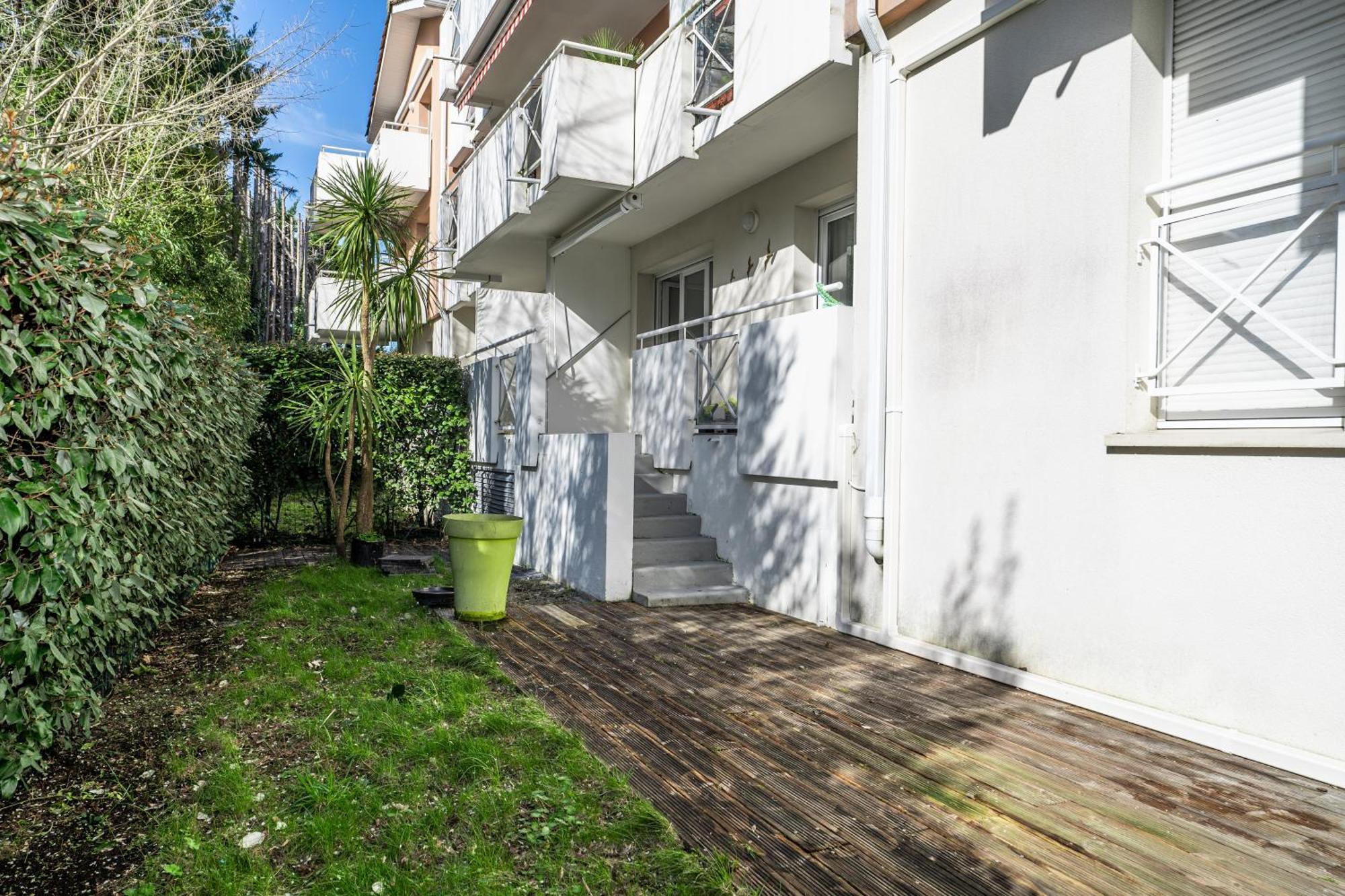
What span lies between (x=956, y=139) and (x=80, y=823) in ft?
19.3

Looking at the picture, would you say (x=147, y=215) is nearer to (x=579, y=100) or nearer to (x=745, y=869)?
A: (x=579, y=100)

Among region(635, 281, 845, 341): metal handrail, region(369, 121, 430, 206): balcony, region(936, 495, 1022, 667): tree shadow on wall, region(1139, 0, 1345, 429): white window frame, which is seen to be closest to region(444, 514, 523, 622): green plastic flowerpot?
region(635, 281, 845, 341): metal handrail

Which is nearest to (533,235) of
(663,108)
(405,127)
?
(663,108)

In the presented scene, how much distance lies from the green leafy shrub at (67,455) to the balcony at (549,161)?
5.51 meters

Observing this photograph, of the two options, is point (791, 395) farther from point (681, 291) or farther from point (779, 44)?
point (681, 291)

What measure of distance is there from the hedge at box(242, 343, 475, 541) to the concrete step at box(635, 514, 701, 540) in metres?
5.02

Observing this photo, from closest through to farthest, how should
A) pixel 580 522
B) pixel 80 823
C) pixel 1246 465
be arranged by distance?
pixel 80 823 < pixel 1246 465 < pixel 580 522

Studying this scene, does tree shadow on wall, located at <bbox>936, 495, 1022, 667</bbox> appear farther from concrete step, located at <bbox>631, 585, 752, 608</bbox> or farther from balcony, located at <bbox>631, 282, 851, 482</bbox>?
concrete step, located at <bbox>631, 585, 752, 608</bbox>

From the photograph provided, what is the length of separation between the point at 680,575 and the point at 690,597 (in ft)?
1.21

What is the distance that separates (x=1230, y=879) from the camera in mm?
2930

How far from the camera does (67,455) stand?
3.32m

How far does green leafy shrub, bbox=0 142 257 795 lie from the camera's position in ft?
9.96

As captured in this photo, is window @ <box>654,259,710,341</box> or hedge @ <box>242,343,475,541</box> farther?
hedge @ <box>242,343,475,541</box>

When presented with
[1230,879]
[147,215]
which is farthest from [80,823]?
[147,215]
